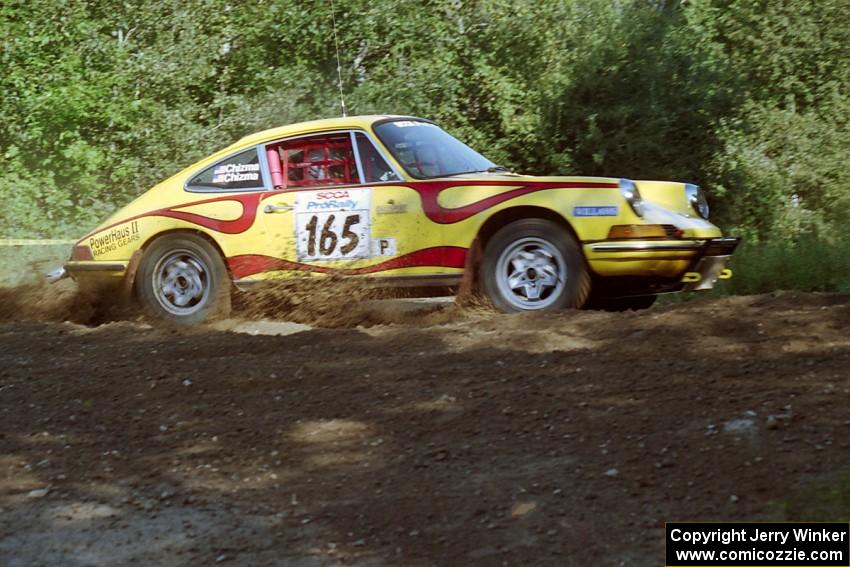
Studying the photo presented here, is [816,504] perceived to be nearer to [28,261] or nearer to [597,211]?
[597,211]

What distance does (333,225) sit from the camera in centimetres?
923

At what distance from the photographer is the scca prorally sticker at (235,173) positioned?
9.70 meters

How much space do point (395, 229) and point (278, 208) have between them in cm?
97

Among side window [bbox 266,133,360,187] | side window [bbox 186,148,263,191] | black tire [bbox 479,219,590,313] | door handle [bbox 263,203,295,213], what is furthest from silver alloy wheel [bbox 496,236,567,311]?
side window [bbox 186,148,263,191]

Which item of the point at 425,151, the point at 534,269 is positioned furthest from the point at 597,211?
the point at 425,151

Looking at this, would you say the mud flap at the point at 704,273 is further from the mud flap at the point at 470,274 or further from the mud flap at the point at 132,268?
the mud flap at the point at 132,268

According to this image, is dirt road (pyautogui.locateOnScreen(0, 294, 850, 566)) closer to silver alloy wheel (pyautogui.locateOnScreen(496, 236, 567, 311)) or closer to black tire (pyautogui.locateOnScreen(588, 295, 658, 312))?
silver alloy wheel (pyautogui.locateOnScreen(496, 236, 567, 311))

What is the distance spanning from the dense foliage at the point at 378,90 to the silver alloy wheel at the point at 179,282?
22.4ft

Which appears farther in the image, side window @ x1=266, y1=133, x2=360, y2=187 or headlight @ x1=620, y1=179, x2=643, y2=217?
side window @ x1=266, y1=133, x2=360, y2=187

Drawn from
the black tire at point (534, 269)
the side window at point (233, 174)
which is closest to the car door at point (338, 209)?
the side window at point (233, 174)

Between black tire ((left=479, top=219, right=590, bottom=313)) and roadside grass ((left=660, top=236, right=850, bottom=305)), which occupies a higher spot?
black tire ((left=479, top=219, right=590, bottom=313))

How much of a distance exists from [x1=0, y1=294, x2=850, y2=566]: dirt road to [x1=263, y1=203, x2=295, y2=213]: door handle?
1832mm

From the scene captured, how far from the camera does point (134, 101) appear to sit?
57.3ft

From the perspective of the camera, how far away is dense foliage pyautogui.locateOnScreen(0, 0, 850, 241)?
56.6 ft
